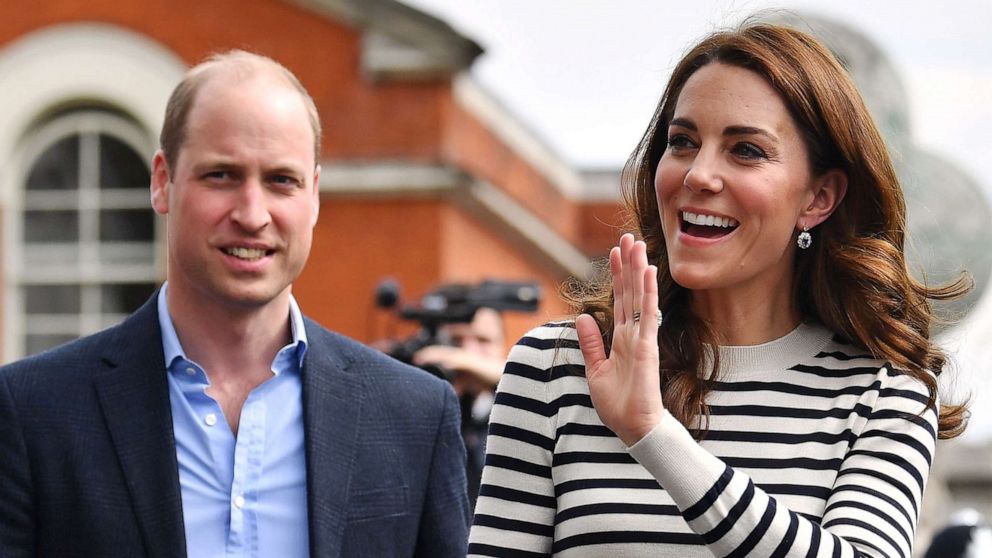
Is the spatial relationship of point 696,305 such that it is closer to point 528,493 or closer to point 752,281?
point 752,281

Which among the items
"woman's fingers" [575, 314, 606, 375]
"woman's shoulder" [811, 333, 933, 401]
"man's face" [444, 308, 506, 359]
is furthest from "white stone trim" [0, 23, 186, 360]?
"woman's fingers" [575, 314, 606, 375]

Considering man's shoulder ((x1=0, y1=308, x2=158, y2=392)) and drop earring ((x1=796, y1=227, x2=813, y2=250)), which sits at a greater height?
drop earring ((x1=796, y1=227, x2=813, y2=250))

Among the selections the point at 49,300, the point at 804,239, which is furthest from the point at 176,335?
the point at 49,300

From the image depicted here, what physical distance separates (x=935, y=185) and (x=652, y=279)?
52.9ft

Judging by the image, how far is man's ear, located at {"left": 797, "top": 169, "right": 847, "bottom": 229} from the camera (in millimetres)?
2951

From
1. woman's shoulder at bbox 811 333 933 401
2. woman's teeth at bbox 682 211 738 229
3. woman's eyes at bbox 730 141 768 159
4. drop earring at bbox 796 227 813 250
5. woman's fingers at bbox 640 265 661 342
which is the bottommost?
woman's shoulder at bbox 811 333 933 401

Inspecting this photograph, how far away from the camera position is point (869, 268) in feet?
9.70

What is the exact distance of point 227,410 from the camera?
3295 mm

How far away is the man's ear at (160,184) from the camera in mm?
3426

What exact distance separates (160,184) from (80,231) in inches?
469

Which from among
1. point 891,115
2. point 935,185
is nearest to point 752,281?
point 891,115

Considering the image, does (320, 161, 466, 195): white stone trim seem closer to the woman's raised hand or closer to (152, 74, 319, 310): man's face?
(152, 74, 319, 310): man's face

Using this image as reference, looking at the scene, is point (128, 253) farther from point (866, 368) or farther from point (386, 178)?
A: point (866, 368)

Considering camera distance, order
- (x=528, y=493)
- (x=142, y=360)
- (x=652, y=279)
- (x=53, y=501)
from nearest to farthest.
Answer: (x=652, y=279)
(x=528, y=493)
(x=53, y=501)
(x=142, y=360)
